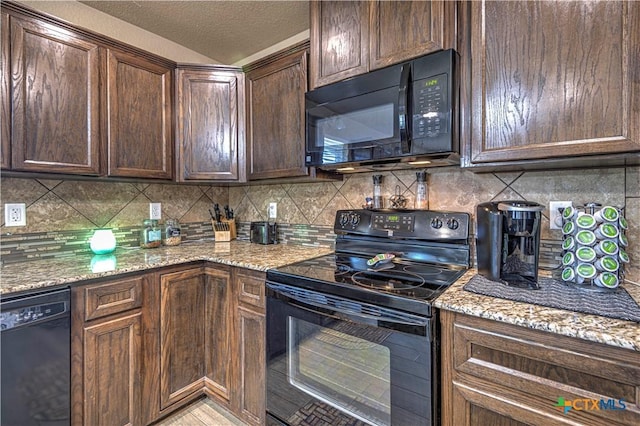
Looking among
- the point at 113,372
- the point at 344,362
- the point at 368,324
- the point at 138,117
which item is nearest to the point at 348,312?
the point at 368,324

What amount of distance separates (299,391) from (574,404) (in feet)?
3.25

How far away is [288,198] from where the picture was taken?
229 centimetres

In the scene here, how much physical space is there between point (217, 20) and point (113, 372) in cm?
220

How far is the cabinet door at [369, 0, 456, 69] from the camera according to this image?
4.17 ft

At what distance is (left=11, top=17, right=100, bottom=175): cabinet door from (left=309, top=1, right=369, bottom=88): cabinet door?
3.98ft

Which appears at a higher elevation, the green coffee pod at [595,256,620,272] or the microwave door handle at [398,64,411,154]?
the microwave door handle at [398,64,411,154]

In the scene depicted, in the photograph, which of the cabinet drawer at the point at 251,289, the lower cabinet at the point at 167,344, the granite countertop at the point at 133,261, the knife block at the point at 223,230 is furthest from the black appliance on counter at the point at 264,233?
the cabinet drawer at the point at 251,289

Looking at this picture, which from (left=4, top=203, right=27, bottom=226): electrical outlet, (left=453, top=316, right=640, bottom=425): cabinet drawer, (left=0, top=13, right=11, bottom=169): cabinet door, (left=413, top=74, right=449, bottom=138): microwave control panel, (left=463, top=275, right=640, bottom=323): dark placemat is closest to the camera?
(left=453, top=316, right=640, bottom=425): cabinet drawer

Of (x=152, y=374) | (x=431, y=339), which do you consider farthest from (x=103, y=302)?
(x=431, y=339)

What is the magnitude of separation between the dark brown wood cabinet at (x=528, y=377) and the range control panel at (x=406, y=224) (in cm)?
59

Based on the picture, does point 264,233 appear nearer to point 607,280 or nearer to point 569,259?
point 569,259

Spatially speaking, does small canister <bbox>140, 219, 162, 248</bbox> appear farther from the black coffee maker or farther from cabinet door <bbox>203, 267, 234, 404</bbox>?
the black coffee maker

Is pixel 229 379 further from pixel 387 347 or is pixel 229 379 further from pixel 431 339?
pixel 431 339

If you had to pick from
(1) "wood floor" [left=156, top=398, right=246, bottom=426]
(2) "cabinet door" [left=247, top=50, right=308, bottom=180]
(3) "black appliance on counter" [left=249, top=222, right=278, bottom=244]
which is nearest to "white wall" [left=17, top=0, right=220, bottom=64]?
(2) "cabinet door" [left=247, top=50, right=308, bottom=180]
